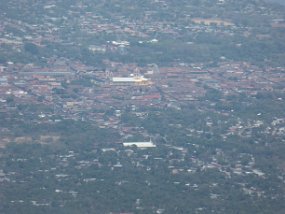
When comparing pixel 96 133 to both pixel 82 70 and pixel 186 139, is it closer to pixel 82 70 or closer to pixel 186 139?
pixel 186 139

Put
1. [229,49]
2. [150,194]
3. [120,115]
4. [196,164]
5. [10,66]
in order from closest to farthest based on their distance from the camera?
[150,194], [196,164], [120,115], [10,66], [229,49]

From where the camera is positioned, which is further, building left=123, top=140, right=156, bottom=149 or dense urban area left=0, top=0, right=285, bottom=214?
building left=123, top=140, right=156, bottom=149

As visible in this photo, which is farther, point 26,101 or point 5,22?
point 5,22

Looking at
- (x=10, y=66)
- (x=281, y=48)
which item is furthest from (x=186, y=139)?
(x=281, y=48)

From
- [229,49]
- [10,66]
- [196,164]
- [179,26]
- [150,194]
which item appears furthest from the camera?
[179,26]

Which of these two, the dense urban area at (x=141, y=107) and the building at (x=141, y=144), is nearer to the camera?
the dense urban area at (x=141, y=107)

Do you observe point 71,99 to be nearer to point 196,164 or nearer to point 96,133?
point 96,133

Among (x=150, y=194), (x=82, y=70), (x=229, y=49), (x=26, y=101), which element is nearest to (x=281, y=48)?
(x=229, y=49)

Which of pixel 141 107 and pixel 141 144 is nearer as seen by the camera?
pixel 141 144
